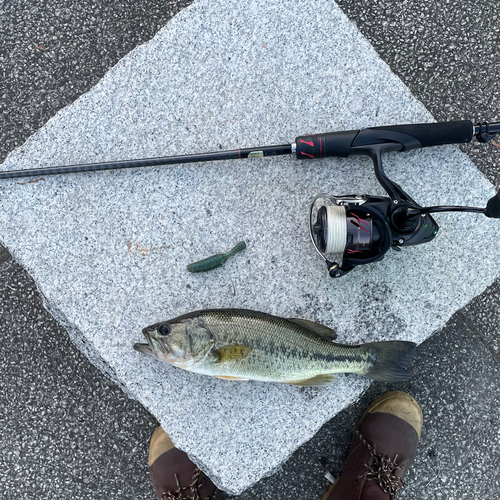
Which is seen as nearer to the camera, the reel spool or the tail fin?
the reel spool

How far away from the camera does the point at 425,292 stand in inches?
93.5

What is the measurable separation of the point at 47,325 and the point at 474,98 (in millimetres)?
2937

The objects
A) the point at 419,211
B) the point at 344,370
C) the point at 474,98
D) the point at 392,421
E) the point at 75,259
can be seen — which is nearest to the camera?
the point at 419,211

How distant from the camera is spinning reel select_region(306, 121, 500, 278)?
6.63 feet

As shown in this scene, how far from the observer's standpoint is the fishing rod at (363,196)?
2033 millimetres

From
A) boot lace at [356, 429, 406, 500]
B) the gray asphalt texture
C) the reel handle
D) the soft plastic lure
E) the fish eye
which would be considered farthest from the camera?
the gray asphalt texture

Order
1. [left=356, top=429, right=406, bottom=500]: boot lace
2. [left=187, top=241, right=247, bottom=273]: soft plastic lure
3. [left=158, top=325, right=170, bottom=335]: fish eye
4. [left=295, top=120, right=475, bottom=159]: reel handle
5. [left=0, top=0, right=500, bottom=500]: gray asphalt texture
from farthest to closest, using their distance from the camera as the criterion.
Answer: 1. [left=0, top=0, right=500, bottom=500]: gray asphalt texture
2. [left=356, top=429, right=406, bottom=500]: boot lace
3. [left=187, top=241, right=247, bottom=273]: soft plastic lure
4. [left=295, top=120, right=475, bottom=159]: reel handle
5. [left=158, top=325, right=170, bottom=335]: fish eye

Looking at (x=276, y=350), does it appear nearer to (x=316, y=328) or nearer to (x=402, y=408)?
(x=316, y=328)

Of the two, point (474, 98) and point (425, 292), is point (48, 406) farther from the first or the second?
point (474, 98)

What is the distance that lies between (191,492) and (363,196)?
1.94 m

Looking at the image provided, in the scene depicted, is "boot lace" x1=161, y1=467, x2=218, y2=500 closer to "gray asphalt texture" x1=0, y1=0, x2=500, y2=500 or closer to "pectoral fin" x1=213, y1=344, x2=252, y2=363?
"gray asphalt texture" x1=0, y1=0, x2=500, y2=500

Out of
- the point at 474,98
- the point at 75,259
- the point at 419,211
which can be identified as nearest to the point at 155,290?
the point at 75,259

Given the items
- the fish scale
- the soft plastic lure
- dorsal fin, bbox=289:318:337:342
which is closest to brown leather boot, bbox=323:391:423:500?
the fish scale

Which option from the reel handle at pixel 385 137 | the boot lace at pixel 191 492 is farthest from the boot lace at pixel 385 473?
the reel handle at pixel 385 137
